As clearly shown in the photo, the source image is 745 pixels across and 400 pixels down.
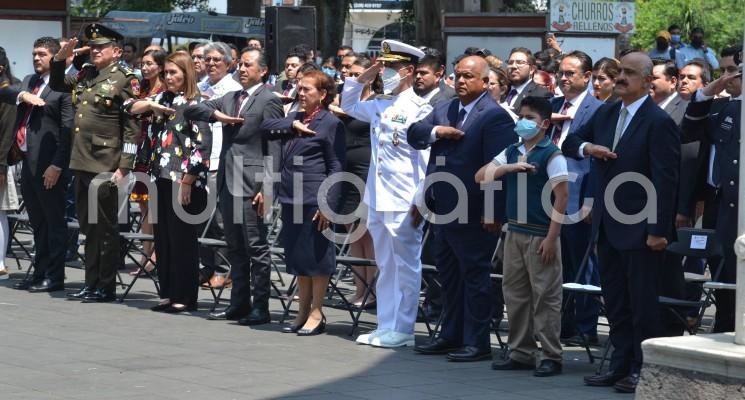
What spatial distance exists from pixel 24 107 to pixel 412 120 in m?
4.65

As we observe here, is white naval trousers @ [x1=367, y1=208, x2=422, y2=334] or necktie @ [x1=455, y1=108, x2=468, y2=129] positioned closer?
necktie @ [x1=455, y1=108, x2=468, y2=129]

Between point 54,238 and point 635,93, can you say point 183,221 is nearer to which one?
point 54,238

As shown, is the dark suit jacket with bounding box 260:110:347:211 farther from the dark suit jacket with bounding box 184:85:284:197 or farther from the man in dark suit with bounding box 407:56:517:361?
the man in dark suit with bounding box 407:56:517:361

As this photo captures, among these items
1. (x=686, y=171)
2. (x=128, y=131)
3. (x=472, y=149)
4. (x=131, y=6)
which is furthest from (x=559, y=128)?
(x=131, y=6)

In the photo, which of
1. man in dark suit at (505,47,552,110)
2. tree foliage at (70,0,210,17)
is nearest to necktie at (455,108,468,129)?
man in dark suit at (505,47,552,110)

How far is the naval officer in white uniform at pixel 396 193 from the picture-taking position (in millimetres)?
10008

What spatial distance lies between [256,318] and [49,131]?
3098 mm

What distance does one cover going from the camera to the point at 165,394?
802cm

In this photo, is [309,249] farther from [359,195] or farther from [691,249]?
[691,249]

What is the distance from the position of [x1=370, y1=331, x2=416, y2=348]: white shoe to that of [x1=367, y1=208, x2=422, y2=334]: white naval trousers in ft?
0.13

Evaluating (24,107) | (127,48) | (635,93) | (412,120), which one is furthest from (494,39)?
(635,93)

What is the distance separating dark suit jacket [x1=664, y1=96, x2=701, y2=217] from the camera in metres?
10.2

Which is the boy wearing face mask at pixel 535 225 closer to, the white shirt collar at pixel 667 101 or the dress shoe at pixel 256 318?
the white shirt collar at pixel 667 101

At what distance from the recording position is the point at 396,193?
10008mm
